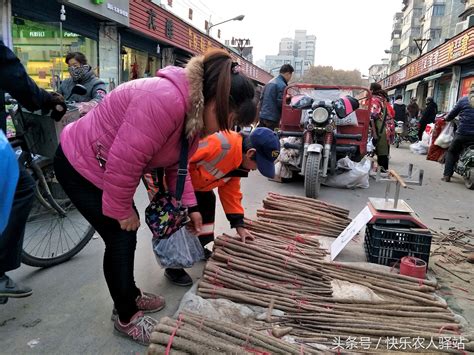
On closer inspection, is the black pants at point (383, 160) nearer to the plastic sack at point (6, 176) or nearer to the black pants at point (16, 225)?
the black pants at point (16, 225)

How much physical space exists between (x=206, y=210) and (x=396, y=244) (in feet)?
4.99

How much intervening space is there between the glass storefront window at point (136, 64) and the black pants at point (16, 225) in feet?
31.2

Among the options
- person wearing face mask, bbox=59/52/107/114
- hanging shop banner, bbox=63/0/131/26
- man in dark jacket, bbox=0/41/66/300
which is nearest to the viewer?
man in dark jacket, bbox=0/41/66/300

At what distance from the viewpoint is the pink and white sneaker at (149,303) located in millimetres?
2596

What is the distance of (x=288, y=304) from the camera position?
8.25 feet

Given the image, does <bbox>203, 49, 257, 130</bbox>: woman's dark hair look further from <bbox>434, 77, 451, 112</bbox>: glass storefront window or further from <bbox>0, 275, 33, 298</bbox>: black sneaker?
<bbox>434, 77, 451, 112</bbox>: glass storefront window

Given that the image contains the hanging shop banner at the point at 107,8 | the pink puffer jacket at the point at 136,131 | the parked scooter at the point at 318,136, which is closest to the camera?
the pink puffer jacket at the point at 136,131

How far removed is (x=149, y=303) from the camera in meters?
2.62

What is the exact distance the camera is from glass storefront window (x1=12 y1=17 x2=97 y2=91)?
7.60 meters

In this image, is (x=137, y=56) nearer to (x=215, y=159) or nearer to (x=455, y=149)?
(x=455, y=149)

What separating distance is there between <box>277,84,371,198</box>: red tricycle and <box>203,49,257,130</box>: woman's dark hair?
3.99 m

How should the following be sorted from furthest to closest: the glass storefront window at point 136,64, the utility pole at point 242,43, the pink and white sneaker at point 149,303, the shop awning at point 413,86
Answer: the utility pole at point 242,43 < the shop awning at point 413,86 < the glass storefront window at point 136,64 < the pink and white sneaker at point 149,303

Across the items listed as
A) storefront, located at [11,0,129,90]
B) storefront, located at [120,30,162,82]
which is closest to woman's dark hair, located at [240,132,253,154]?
storefront, located at [11,0,129,90]

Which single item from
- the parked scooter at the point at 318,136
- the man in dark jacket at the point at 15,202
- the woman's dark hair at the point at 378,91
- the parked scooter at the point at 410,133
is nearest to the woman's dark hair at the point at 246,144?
the man in dark jacket at the point at 15,202
